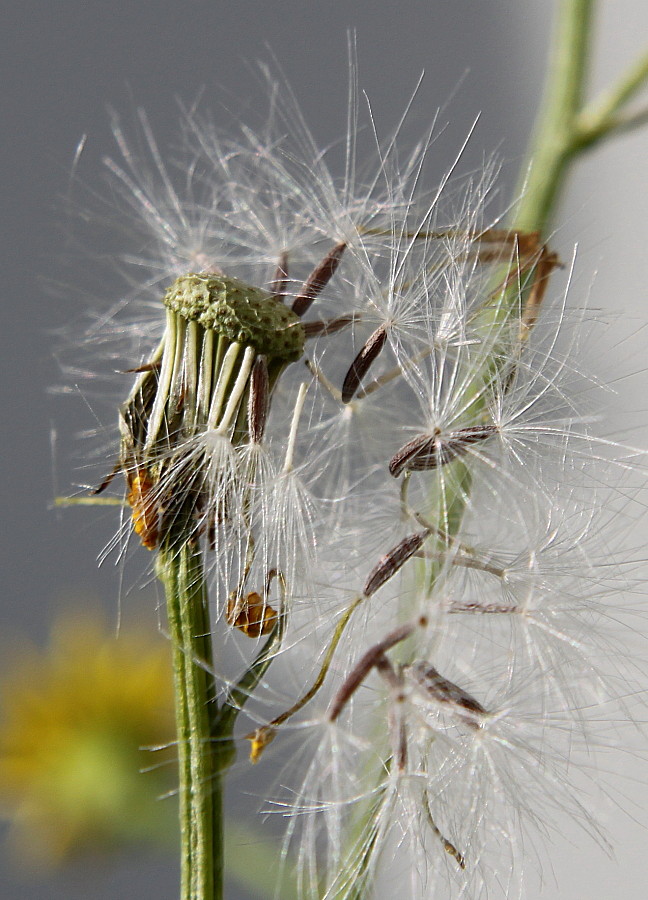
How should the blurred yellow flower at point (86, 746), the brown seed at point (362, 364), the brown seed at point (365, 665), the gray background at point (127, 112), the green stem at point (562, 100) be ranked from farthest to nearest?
the gray background at point (127, 112)
the blurred yellow flower at point (86, 746)
the green stem at point (562, 100)
the brown seed at point (362, 364)
the brown seed at point (365, 665)

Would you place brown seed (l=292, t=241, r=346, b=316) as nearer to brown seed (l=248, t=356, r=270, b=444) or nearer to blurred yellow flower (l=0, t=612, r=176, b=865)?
brown seed (l=248, t=356, r=270, b=444)

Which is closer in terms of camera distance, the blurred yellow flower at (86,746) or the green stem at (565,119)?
the green stem at (565,119)

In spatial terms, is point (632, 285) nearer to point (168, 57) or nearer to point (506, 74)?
point (506, 74)

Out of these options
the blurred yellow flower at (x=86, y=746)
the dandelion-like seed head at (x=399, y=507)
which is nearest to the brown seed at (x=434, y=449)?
the dandelion-like seed head at (x=399, y=507)

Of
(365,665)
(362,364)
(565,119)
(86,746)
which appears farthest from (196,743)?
(86,746)

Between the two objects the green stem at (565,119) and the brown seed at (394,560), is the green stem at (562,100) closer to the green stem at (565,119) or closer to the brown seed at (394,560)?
the green stem at (565,119)

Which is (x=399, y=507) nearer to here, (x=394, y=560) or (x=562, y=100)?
(x=394, y=560)

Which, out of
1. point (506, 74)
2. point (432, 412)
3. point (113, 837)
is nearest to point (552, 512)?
point (432, 412)
